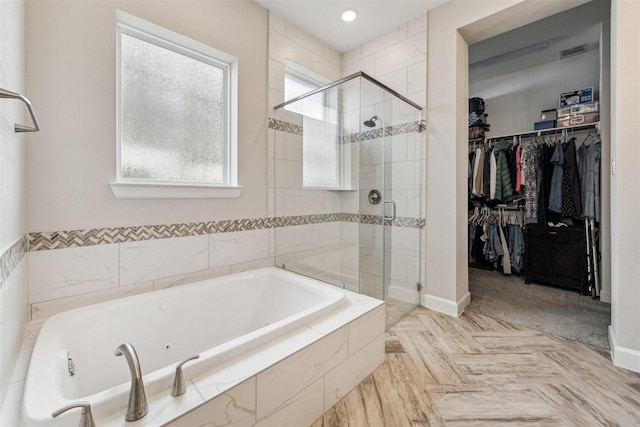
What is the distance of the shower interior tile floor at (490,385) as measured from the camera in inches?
50.1

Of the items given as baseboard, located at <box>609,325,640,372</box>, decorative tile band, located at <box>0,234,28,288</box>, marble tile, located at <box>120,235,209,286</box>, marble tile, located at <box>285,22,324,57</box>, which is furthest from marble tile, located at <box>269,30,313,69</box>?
baseboard, located at <box>609,325,640,372</box>

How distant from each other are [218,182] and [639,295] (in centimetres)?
272

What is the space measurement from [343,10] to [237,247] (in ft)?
7.02

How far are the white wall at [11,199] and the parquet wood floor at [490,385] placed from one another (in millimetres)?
1221


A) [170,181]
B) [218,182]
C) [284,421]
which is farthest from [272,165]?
[284,421]

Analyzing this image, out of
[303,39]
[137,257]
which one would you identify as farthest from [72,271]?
[303,39]

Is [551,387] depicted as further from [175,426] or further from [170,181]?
[170,181]

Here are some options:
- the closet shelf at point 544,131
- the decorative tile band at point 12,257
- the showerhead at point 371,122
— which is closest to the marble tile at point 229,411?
the decorative tile band at point 12,257

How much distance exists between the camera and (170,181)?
73.0 inches

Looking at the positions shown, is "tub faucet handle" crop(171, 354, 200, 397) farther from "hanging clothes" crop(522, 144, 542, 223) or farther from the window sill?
"hanging clothes" crop(522, 144, 542, 223)

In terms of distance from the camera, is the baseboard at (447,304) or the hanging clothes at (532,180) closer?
the baseboard at (447,304)

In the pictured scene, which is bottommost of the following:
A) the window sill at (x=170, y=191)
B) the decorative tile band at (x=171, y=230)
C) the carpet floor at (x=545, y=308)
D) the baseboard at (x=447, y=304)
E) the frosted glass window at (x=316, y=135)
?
the carpet floor at (x=545, y=308)

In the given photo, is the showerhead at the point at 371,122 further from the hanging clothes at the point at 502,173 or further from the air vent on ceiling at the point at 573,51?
the air vent on ceiling at the point at 573,51

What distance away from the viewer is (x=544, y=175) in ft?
10.2
